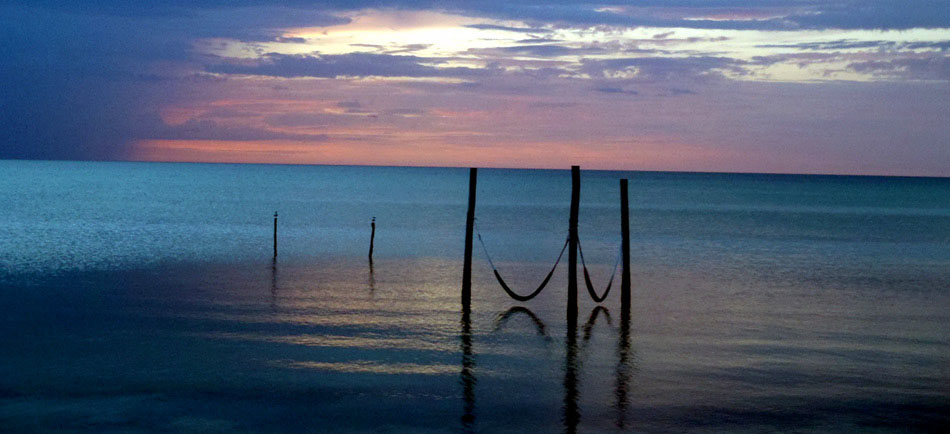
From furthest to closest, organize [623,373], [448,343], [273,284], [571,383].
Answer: [273,284] → [448,343] → [623,373] → [571,383]

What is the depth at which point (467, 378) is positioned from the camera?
1559 centimetres

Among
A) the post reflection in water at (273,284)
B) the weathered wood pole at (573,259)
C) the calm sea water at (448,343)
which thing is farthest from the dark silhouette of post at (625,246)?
the post reflection in water at (273,284)

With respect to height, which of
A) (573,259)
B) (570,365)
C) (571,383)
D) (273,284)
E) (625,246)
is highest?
(625,246)

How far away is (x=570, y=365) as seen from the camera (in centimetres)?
1684

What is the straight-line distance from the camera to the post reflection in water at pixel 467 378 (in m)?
13.1

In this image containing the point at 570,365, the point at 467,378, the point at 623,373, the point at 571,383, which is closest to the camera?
the point at 571,383

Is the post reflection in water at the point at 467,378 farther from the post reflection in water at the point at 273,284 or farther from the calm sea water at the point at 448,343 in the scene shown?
the post reflection in water at the point at 273,284

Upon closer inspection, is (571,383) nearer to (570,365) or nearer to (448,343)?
(570,365)

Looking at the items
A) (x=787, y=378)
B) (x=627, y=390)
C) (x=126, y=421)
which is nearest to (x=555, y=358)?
(x=627, y=390)

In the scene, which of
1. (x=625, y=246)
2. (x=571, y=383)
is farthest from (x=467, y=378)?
(x=625, y=246)

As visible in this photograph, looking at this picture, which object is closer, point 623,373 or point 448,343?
point 623,373

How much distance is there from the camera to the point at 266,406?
13562 mm

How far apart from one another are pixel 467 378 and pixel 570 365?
2.32 meters

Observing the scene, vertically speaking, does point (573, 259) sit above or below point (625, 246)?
below
